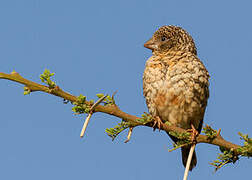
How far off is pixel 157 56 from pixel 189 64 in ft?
1.72

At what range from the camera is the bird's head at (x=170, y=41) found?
213 inches

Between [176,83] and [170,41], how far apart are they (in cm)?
88

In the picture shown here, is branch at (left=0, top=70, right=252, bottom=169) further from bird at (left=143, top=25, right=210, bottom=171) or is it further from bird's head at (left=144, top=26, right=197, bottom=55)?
bird's head at (left=144, top=26, right=197, bottom=55)

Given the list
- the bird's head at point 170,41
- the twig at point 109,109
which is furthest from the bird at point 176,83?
the twig at point 109,109

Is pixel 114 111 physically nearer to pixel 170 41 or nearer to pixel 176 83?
pixel 176 83

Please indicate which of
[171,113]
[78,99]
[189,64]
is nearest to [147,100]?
[171,113]

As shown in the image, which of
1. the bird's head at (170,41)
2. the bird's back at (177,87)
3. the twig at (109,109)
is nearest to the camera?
the twig at (109,109)

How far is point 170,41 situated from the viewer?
18.0 ft

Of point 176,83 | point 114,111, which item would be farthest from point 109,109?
point 176,83

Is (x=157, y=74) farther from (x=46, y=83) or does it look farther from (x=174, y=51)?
(x=46, y=83)

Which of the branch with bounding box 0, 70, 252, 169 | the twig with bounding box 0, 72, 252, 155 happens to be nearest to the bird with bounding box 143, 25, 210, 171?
the branch with bounding box 0, 70, 252, 169

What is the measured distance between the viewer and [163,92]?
4898 millimetres

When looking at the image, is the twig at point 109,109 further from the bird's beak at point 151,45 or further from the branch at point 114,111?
the bird's beak at point 151,45

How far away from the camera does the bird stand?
4.85m
